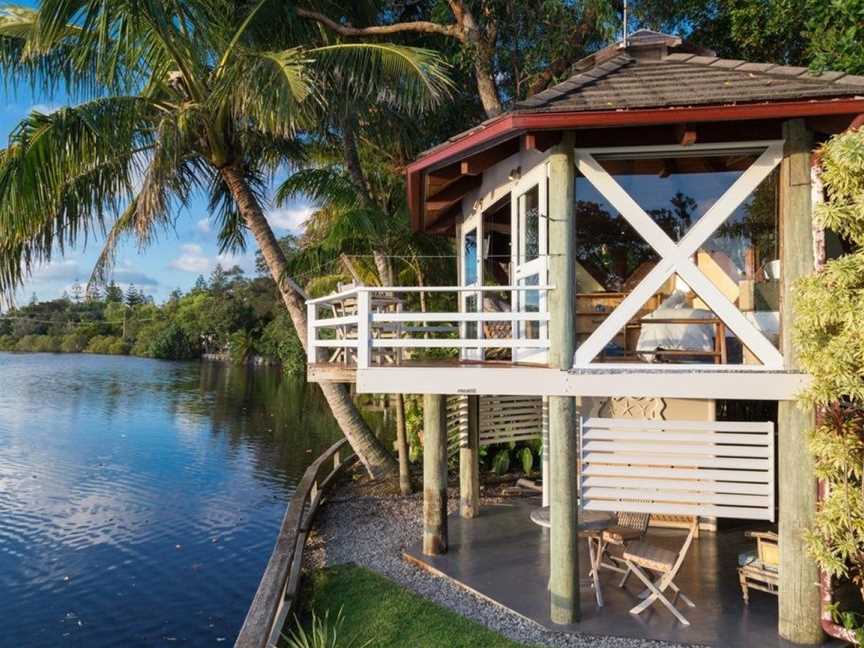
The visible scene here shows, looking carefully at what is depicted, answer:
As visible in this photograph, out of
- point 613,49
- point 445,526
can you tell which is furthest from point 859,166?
point 445,526

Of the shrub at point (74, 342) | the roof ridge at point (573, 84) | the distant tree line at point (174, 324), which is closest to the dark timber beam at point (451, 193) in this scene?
the roof ridge at point (573, 84)

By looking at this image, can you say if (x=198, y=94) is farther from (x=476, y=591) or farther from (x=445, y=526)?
(x=476, y=591)

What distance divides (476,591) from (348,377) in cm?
273

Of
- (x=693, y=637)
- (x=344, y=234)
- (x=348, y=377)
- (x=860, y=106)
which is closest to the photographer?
(x=860, y=106)

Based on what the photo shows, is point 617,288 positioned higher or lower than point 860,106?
lower

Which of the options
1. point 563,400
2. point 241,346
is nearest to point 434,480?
point 563,400

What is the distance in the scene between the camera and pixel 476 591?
282 inches

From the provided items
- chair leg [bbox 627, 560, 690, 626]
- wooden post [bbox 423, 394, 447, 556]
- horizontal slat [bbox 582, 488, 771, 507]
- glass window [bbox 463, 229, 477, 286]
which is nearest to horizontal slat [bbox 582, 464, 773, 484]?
horizontal slat [bbox 582, 488, 771, 507]

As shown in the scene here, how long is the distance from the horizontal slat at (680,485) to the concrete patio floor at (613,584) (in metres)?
1.27

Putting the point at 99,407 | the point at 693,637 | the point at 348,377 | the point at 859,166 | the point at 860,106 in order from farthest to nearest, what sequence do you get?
the point at 99,407 < the point at 348,377 < the point at 693,637 < the point at 860,106 < the point at 859,166

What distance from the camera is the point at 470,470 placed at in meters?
10.2

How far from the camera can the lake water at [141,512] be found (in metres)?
9.57

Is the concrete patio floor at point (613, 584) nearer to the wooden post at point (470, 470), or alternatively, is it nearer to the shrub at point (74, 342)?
the wooden post at point (470, 470)

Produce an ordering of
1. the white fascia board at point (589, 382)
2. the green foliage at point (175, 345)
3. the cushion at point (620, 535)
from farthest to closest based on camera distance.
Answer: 1. the green foliage at point (175, 345)
2. the cushion at point (620, 535)
3. the white fascia board at point (589, 382)
